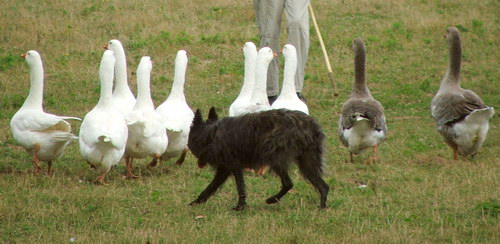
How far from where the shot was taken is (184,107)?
421 inches

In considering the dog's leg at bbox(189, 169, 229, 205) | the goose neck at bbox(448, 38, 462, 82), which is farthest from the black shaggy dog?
the goose neck at bbox(448, 38, 462, 82)

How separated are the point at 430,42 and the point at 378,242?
12.7 meters

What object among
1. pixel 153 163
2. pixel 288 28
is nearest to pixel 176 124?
pixel 153 163

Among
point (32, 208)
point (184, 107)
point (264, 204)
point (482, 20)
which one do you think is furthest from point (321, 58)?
point (32, 208)

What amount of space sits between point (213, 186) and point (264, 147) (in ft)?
2.50

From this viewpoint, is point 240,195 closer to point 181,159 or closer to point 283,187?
point 283,187

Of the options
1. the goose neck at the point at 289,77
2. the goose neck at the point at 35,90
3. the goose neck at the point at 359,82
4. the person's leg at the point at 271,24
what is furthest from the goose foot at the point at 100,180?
the person's leg at the point at 271,24

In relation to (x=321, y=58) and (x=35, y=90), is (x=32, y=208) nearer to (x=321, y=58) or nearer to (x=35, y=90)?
(x=35, y=90)

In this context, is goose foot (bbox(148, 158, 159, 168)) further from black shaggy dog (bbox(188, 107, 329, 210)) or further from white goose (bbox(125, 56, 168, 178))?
black shaggy dog (bbox(188, 107, 329, 210))

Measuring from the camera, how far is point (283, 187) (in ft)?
27.7

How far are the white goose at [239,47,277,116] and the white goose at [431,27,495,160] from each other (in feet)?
7.33

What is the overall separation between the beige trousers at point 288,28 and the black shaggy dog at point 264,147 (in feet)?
14.9

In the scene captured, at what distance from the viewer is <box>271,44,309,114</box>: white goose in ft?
34.3

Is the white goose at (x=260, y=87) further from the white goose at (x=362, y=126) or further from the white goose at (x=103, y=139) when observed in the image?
the white goose at (x=103, y=139)
